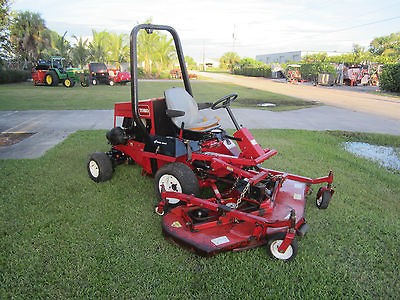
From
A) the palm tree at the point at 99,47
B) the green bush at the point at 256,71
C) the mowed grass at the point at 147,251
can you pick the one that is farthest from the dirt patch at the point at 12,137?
the green bush at the point at 256,71

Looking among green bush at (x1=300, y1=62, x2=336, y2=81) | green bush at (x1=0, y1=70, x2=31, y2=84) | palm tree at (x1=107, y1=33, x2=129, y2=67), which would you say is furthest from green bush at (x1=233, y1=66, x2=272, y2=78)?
green bush at (x1=0, y1=70, x2=31, y2=84)

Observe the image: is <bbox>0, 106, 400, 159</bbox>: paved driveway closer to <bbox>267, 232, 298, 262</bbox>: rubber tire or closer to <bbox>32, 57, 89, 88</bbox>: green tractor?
<bbox>267, 232, 298, 262</bbox>: rubber tire

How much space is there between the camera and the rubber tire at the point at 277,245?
→ 2664 millimetres

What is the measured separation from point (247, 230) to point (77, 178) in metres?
2.70

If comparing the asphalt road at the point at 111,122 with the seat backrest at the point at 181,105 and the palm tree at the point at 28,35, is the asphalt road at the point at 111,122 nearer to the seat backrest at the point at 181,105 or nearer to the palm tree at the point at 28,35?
the seat backrest at the point at 181,105

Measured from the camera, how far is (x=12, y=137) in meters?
6.86

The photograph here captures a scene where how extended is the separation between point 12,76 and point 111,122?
66.4ft

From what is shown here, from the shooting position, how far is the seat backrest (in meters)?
3.96

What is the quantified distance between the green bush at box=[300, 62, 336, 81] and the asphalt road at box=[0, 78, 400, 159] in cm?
1795

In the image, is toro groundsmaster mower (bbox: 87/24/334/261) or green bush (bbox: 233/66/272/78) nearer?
toro groundsmaster mower (bbox: 87/24/334/261)

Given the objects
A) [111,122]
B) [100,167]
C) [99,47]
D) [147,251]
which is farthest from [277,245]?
[99,47]

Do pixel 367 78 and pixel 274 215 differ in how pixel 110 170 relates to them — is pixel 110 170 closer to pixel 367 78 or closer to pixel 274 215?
pixel 274 215

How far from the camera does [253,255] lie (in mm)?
2756

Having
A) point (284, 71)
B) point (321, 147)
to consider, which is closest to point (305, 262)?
point (321, 147)
